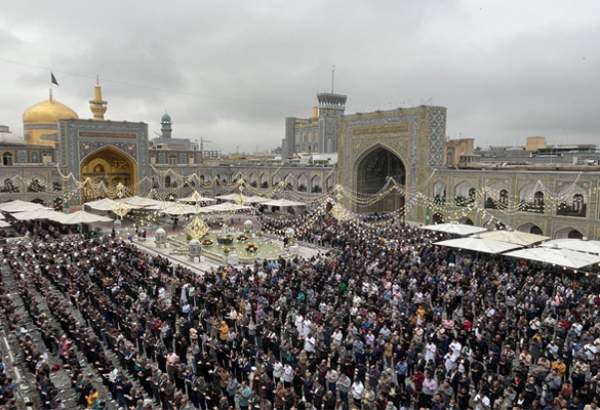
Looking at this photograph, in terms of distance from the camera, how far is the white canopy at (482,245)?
1867 centimetres

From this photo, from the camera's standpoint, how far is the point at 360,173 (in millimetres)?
35938

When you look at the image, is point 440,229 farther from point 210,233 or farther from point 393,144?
point 210,233

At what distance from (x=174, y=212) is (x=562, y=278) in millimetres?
22668

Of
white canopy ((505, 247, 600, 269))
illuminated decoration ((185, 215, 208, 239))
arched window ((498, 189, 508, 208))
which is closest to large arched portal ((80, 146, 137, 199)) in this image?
illuminated decoration ((185, 215, 208, 239))

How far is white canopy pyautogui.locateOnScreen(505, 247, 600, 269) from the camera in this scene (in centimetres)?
1599

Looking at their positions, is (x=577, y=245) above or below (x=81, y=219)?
below

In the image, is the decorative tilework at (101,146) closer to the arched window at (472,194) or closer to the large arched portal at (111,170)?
the large arched portal at (111,170)

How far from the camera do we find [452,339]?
1136 cm

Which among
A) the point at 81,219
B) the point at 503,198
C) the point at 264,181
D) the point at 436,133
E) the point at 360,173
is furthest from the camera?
the point at 264,181

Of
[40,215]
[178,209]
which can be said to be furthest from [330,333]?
[40,215]

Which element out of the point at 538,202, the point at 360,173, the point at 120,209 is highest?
the point at 360,173

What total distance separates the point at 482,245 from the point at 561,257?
10.8ft

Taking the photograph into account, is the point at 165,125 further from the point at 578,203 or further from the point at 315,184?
the point at 578,203

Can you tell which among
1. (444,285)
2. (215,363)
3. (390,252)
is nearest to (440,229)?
(390,252)
